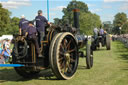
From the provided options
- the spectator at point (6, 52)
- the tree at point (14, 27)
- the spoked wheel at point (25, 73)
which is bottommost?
the spoked wheel at point (25, 73)

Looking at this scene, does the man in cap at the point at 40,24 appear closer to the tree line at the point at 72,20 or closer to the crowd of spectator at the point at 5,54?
the tree line at the point at 72,20

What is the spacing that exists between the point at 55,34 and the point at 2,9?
5550 centimetres

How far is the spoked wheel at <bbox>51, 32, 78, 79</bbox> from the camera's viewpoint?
564cm

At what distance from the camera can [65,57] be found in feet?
20.3

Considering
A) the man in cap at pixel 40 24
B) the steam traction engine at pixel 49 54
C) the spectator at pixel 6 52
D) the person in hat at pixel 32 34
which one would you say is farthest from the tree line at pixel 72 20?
the spectator at pixel 6 52

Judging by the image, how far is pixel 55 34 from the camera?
6328 millimetres

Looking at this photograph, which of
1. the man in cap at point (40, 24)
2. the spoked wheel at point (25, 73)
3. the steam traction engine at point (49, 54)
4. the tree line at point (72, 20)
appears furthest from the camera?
the tree line at point (72, 20)

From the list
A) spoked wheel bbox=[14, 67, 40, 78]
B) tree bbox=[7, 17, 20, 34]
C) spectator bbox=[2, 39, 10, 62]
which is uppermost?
tree bbox=[7, 17, 20, 34]

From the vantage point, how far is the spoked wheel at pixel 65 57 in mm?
5645

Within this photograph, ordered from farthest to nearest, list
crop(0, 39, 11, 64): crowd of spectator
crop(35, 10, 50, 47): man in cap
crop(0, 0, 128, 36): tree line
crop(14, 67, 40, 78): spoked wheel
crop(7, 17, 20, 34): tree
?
crop(7, 17, 20, 34): tree, crop(0, 0, 128, 36): tree line, crop(0, 39, 11, 64): crowd of spectator, crop(14, 67, 40, 78): spoked wheel, crop(35, 10, 50, 47): man in cap

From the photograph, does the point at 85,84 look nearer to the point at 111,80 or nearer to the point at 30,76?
the point at 111,80

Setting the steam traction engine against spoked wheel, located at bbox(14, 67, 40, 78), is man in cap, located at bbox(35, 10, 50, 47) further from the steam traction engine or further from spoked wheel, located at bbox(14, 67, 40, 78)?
spoked wheel, located at bbox(14, 67, 40, 78)

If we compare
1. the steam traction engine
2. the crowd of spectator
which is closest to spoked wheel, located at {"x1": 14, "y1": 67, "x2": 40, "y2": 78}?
the steam traction engine

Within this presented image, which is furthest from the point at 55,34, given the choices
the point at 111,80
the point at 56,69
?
the point at 111,80
